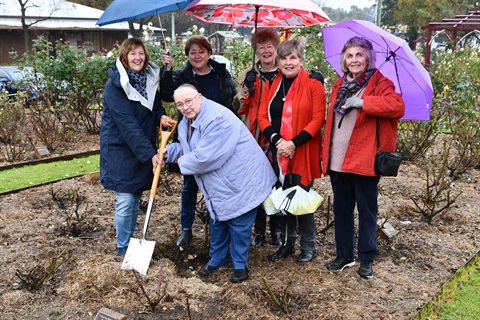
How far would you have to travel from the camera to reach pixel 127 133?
3695 millimetres

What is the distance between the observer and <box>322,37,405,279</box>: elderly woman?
3428mm

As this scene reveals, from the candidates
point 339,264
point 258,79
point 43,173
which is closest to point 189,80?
point 258,79

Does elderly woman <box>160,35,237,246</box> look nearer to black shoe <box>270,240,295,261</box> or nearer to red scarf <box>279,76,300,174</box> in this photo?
red scarf <box>279,76,300,174</box>

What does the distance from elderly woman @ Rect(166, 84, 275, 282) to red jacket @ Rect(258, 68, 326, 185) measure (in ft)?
0.75

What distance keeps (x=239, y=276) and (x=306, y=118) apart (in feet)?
4.08

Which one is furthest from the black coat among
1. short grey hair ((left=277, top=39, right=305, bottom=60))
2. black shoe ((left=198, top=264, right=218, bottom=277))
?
black shoe ((left=198, top=264, right=218, bottom=277))

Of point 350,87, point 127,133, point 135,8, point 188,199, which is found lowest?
point 188,199

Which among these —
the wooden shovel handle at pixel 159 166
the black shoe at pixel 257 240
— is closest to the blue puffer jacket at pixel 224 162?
the wooden shovel handle at pixel 159 166

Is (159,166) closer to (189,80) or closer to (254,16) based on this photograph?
(189,80)

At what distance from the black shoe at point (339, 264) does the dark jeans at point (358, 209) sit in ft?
0.10

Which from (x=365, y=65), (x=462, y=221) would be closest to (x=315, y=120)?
(x=365, y=65)

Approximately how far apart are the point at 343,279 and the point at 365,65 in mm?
1555

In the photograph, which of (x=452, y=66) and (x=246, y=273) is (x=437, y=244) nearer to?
(x=246, y=273)

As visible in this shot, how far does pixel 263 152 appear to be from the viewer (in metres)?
3.84
